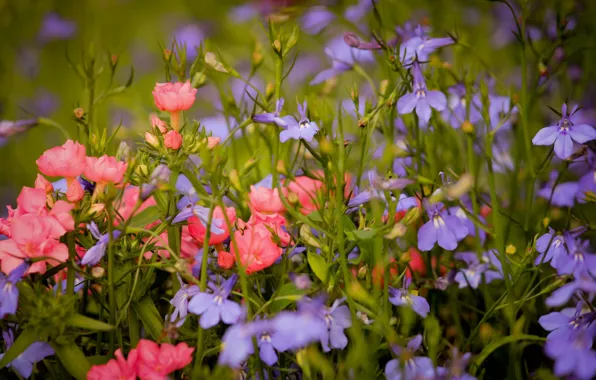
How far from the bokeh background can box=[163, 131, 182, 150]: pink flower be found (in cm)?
38

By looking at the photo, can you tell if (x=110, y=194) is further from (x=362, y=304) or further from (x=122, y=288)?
(x=362, y=304)

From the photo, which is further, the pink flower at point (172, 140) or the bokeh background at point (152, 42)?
the bokeh background at point (152, 42)

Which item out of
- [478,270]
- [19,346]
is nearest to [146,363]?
[19,346]

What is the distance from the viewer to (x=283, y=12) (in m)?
0.98

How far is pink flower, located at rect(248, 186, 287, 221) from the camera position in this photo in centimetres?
82

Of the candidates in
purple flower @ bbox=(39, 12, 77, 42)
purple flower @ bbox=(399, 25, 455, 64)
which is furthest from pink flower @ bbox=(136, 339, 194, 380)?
purple flower @ bbox=(39, 12, 77, 42)

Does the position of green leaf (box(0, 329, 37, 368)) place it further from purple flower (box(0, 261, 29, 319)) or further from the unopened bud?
the unopened bud

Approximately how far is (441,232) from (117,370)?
1.41 feet

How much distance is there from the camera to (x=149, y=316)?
0.77m

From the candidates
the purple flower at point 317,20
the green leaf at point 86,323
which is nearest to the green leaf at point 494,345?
the green leaf at point 86,323

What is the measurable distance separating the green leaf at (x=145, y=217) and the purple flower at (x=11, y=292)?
0.16 meters

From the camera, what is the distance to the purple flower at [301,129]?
2.55 feet

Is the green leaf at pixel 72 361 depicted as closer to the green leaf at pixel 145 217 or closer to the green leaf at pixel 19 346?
the green leaf at pixel 19 346

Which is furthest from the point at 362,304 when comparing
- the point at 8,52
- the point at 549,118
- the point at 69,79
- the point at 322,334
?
the point at 69,79
